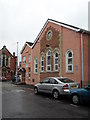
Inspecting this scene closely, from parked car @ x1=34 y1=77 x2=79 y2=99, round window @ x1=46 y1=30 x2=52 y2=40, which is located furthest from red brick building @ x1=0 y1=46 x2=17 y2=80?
parked car @ x1=34 y1=77 x2=79 y2=99

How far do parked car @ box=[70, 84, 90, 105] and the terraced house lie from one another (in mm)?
6886

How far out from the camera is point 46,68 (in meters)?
21.3

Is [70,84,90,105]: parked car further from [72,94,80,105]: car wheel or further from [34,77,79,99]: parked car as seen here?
[34,77,79,99]: parked car

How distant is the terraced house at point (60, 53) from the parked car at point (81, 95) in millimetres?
6886

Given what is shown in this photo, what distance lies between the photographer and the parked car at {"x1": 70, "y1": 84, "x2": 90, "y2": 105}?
9.09 m

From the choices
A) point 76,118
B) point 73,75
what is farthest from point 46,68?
point 76,118

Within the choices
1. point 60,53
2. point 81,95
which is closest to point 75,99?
point 81,95

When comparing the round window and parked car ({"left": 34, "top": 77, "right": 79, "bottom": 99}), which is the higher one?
the round window

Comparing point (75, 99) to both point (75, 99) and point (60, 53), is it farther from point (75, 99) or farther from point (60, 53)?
point (60, 53)

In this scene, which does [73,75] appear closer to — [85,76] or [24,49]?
[85,76]

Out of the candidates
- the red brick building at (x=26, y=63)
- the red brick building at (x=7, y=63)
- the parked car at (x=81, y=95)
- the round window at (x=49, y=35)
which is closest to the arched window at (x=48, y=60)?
the round window at (x=49, y=35)

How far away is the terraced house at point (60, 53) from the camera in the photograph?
55.6 ft

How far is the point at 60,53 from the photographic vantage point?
19234 millimetres

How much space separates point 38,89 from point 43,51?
9.07 m
